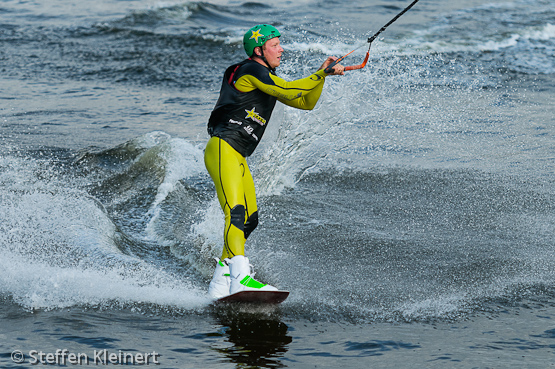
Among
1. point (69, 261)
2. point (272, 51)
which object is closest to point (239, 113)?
point (272, 51)

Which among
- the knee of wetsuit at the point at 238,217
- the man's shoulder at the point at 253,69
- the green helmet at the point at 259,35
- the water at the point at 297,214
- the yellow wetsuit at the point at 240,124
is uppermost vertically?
the green helmet at the point at 259,35

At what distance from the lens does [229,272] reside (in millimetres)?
4895

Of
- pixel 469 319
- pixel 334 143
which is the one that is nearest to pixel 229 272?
pixel 469 319

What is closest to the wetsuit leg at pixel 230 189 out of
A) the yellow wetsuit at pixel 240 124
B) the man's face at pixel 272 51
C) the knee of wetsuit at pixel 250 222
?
the yellow wetsuit at pixel 240 124

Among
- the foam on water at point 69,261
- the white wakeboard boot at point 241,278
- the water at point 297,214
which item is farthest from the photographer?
the foam on water at point 69,261

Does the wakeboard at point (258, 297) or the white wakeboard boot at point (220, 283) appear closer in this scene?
the wakeboard at point (258, 297)

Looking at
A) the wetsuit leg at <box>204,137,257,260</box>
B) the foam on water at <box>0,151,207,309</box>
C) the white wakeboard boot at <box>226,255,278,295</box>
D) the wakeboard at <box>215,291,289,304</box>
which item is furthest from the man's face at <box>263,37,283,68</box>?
the foam on water at <box>0,151,207,309</box>

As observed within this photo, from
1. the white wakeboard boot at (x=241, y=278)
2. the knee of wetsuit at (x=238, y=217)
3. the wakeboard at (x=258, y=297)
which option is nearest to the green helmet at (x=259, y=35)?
the knee of wetsuit at (x=238, y=217)

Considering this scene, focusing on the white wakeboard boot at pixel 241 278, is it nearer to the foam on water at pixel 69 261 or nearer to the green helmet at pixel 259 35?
the foam on water at pixel 69 261

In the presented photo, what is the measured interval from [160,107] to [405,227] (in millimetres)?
6523

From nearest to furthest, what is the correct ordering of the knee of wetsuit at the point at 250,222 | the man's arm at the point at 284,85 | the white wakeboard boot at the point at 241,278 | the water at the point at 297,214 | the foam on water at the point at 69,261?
the water at the point at 297,214, the white wakeboard boot at the point at 241,278, the man's arm at the point at 284,85, the foam on water at the point at 69,261, the knee of wetsuit at the point at 250,222

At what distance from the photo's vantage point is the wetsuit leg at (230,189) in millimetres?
4891

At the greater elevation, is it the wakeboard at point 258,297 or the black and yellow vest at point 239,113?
the black and yellow vest at point 239,113

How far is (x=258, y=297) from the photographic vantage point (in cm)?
471
